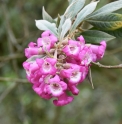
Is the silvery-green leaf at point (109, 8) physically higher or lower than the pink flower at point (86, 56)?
higher

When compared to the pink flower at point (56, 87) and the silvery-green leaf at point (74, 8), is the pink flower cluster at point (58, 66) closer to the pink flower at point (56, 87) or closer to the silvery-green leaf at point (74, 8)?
the pink flower at point (56, 87)

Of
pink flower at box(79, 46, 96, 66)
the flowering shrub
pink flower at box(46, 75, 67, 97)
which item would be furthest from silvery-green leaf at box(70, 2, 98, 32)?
pink flower at box(46, 75, 67, 97)

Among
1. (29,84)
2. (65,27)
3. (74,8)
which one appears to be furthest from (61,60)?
(29,84)

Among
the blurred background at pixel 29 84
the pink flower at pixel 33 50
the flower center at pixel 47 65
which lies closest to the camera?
the flower center at pixel 47 65

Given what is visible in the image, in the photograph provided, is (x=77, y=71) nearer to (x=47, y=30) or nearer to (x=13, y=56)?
(x=47, y=30)

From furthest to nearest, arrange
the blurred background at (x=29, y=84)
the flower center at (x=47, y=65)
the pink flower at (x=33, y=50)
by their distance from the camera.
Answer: the blurred background at (x=29, y=84) → the pink flower at (x=33, y=50) → the flower center at (x=47, y=65)

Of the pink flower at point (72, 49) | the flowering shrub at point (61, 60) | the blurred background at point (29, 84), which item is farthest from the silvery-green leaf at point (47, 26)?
the blurred background at point (29, 84)

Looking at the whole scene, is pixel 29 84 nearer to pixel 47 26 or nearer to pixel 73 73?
pixel 47 26
